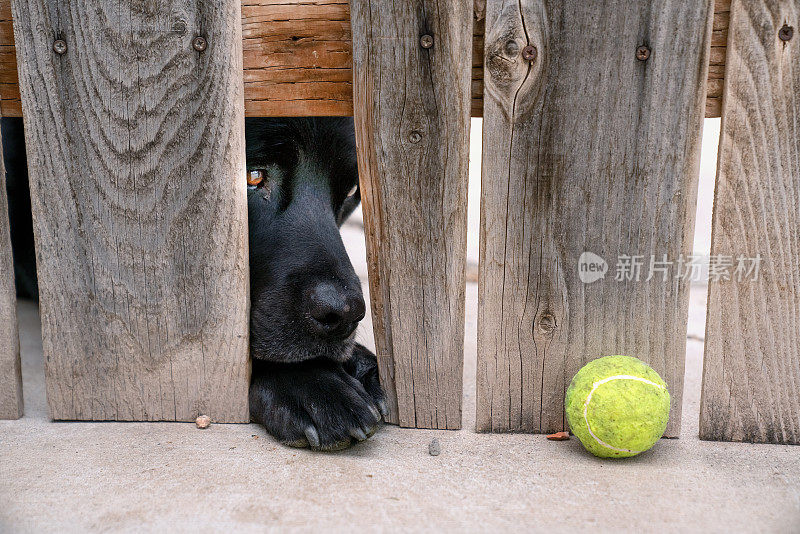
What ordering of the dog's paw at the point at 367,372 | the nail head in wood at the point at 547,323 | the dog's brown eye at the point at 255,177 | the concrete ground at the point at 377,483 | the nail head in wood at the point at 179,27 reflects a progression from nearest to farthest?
the concrete ground at the point at 377,483, the nail head in wood at the point at 179,27, the nail head in wood at the point at 547,323, the dog's paw at the point at 367,372, the dog's brown eye at the point at 255,177

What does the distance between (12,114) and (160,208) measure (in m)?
0.51

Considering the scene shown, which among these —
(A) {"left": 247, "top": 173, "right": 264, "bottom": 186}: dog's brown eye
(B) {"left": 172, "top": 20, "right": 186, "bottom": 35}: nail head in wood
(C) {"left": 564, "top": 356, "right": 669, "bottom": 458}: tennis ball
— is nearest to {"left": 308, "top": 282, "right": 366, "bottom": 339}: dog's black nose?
(A) {"left": 247, "top": 173, "right": 264, "bottom": 186}: dog's brown eye

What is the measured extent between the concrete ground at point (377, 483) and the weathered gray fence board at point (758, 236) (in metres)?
0.11

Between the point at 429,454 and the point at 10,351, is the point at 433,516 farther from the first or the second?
the point at 10,351

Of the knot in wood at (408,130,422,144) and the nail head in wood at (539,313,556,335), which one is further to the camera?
the nail head in wood at (539,313,556,335)

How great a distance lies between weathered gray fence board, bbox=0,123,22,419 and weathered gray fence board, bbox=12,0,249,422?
0.33ft

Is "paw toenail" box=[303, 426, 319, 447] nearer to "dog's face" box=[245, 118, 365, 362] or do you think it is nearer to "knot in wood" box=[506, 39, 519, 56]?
"dog's face" box=[245, 118, 365, 362]

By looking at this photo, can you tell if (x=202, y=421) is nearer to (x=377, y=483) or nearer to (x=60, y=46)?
(x=377, y=483)

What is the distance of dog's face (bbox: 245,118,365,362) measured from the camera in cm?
206

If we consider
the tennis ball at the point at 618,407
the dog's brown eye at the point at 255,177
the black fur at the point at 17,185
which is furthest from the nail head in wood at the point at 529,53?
the black fur at the point at 17,185

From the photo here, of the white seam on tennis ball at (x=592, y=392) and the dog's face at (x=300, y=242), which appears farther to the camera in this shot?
the dog's face at (x=300, y=242)

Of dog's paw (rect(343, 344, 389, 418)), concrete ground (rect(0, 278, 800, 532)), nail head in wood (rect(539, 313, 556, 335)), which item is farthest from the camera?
dog's paw (rect(343, 344, 389, 418))

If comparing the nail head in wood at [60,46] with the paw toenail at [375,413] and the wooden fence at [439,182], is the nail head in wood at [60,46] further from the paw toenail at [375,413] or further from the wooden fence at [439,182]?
the paw toenail at [375,413]

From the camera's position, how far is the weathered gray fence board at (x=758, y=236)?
167cm
